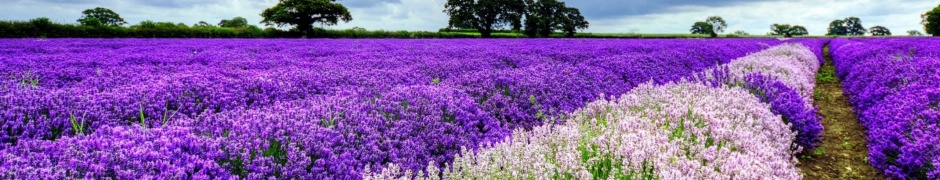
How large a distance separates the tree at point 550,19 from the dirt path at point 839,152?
128 feet

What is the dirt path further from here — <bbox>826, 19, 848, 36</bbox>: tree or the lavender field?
<bbox>826, 19, 848, 36</bbox>: tree

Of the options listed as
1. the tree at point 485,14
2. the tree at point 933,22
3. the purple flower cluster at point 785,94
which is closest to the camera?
the purple flower cluster at point 785,94

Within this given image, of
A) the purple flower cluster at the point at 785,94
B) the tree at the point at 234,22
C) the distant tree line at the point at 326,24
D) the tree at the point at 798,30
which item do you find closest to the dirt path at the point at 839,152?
the purple flower cluster at the point at 785,94

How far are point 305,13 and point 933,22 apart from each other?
72855mm

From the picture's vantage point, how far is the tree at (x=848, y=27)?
322ft

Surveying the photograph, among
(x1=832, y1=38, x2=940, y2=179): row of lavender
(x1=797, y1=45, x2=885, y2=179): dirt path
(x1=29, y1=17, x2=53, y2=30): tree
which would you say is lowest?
(x1=797, y1=45, x2=885, y2=179): dirt path

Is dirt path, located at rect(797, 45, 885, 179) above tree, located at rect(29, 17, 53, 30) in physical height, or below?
below

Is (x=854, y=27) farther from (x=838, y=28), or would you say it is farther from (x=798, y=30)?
(x=798, y=30)

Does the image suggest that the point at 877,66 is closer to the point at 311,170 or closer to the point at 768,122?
the point at 768,122

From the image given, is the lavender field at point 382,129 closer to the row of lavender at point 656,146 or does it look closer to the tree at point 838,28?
the row of lavender at point 656,146

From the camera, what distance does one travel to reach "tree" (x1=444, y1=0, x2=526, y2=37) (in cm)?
4609

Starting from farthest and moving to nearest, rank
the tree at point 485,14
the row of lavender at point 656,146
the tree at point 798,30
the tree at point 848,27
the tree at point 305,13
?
the tree at point 848,27 < the tree at point 798,30 < the tree at point 485,14 < the tree at point 305,13 < the row of lavender at point 656,146

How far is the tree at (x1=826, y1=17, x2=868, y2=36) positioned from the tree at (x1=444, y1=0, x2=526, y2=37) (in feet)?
256

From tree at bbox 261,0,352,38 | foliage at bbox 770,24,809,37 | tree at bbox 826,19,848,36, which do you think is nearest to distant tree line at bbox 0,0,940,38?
tree at bbox 261,0,352,38
